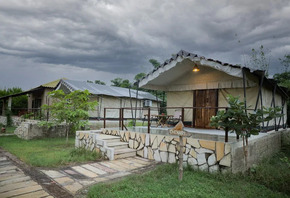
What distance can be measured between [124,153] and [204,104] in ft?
13.3

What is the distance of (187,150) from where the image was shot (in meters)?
4.77

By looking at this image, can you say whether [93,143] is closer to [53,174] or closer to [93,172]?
[93,172]

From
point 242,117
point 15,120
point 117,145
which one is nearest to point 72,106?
point 117,145

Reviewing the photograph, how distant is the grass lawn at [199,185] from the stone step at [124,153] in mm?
1675

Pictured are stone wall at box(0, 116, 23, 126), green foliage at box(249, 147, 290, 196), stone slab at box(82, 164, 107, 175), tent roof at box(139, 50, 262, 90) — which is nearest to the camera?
green foliage at box(249, 147, 290, 196)

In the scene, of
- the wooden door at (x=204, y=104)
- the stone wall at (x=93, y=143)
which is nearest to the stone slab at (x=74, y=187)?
the stone wall at (x=93, y=143)

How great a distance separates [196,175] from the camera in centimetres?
404

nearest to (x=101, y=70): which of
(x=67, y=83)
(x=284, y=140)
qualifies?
(x=67, y=83)

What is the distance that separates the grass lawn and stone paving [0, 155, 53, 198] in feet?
3.09

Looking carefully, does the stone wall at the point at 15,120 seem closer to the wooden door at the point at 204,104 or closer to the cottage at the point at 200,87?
the cottage at the point at 200,87

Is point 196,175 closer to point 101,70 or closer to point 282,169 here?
point 282,169

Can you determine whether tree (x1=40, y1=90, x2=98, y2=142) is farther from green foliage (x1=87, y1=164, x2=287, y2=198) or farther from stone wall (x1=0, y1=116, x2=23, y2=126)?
stone wall (x1=0, y1=116, x2=23, y2=126)

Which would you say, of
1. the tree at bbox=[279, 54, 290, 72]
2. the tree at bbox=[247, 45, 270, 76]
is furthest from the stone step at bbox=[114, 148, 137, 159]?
the tree at bbox=[279, 54, 290, 72]

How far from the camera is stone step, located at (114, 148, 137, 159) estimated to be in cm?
561
